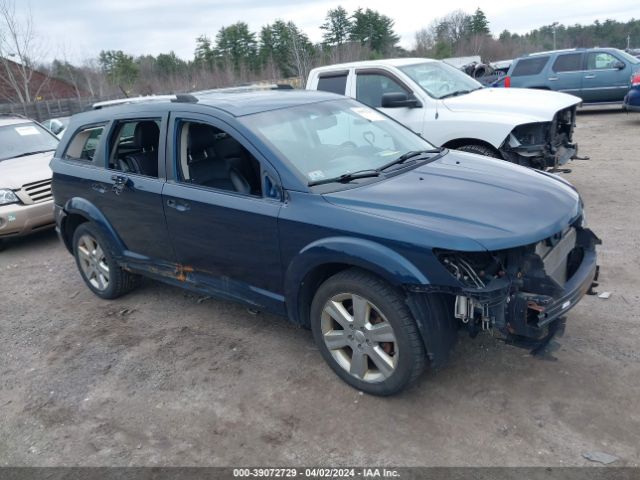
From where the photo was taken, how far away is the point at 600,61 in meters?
14.5

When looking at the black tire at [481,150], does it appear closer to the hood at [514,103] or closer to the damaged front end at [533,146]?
the damaged front end at [533,146]

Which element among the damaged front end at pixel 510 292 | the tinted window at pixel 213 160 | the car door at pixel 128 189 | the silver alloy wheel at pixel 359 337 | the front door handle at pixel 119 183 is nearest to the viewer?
the damaged front end at pixel 510 292

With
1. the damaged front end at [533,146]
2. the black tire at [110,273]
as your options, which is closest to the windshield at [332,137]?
the black tire at [110,273]

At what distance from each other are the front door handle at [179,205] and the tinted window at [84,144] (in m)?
1.31

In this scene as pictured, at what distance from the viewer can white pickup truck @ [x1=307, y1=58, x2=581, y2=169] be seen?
6.54 meters

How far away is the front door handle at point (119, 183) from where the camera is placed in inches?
177

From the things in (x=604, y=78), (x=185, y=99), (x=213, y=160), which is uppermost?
(x=185, y=99)

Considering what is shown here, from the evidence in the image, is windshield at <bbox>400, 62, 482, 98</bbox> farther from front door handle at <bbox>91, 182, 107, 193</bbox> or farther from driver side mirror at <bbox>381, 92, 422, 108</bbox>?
front door handle at <bbox>91, 182, 107, 193</bbox>

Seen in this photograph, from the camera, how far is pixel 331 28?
5094 centimetres

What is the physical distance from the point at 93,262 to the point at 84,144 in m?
1.13

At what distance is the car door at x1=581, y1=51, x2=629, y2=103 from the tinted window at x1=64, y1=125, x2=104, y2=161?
13598 millimetres

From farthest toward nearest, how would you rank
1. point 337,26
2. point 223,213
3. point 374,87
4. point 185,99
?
point 337,26, point 374,87, point 185,99, point 223,213

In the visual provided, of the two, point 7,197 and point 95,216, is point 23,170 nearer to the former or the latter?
point 7,197

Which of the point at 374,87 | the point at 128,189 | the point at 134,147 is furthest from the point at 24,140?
the point at 374,87
